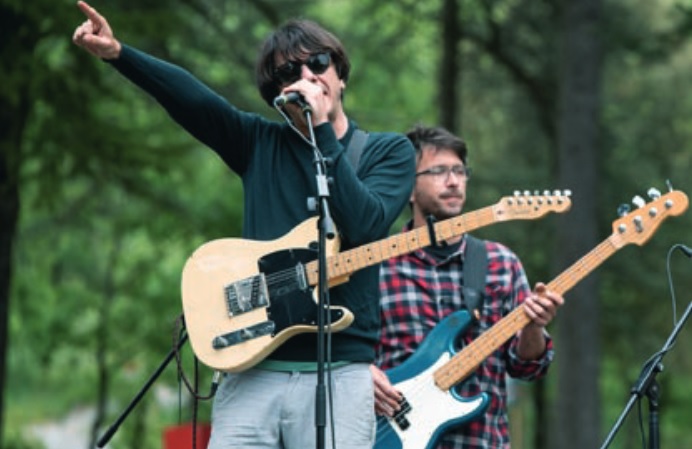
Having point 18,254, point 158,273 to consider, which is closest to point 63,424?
point 158,273

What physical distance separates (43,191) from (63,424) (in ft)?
63.0

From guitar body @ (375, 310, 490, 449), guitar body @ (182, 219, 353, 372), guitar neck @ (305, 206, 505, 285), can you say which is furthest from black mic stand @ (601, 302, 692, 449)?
guitar body @ (182, 219, 353, 372)

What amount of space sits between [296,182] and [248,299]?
424 millimetres

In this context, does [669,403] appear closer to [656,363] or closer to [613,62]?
[613,62]

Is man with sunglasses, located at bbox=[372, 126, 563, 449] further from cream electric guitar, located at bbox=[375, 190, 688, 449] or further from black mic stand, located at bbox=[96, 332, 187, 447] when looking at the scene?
black mic stand, located at bbox=[96, 332, 187, 447]

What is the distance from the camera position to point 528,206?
503 centimetres

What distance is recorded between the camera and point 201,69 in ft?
45.5

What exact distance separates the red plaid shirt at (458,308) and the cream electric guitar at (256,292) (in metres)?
1.04

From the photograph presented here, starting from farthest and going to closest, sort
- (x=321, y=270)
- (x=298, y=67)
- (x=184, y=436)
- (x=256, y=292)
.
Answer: (x=184, y=436)
(x=298, y=67)
(x=256, y=292)
(x=321, y=270)

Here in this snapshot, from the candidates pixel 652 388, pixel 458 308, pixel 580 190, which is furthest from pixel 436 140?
pixel 580 190

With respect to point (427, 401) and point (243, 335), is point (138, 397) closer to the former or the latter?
point (243, 335)

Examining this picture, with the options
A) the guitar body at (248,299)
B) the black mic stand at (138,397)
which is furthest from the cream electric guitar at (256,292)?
the black mic stand at (138,397)

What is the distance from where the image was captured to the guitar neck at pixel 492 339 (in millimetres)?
5027

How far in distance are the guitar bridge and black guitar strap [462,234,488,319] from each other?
4.40ft
